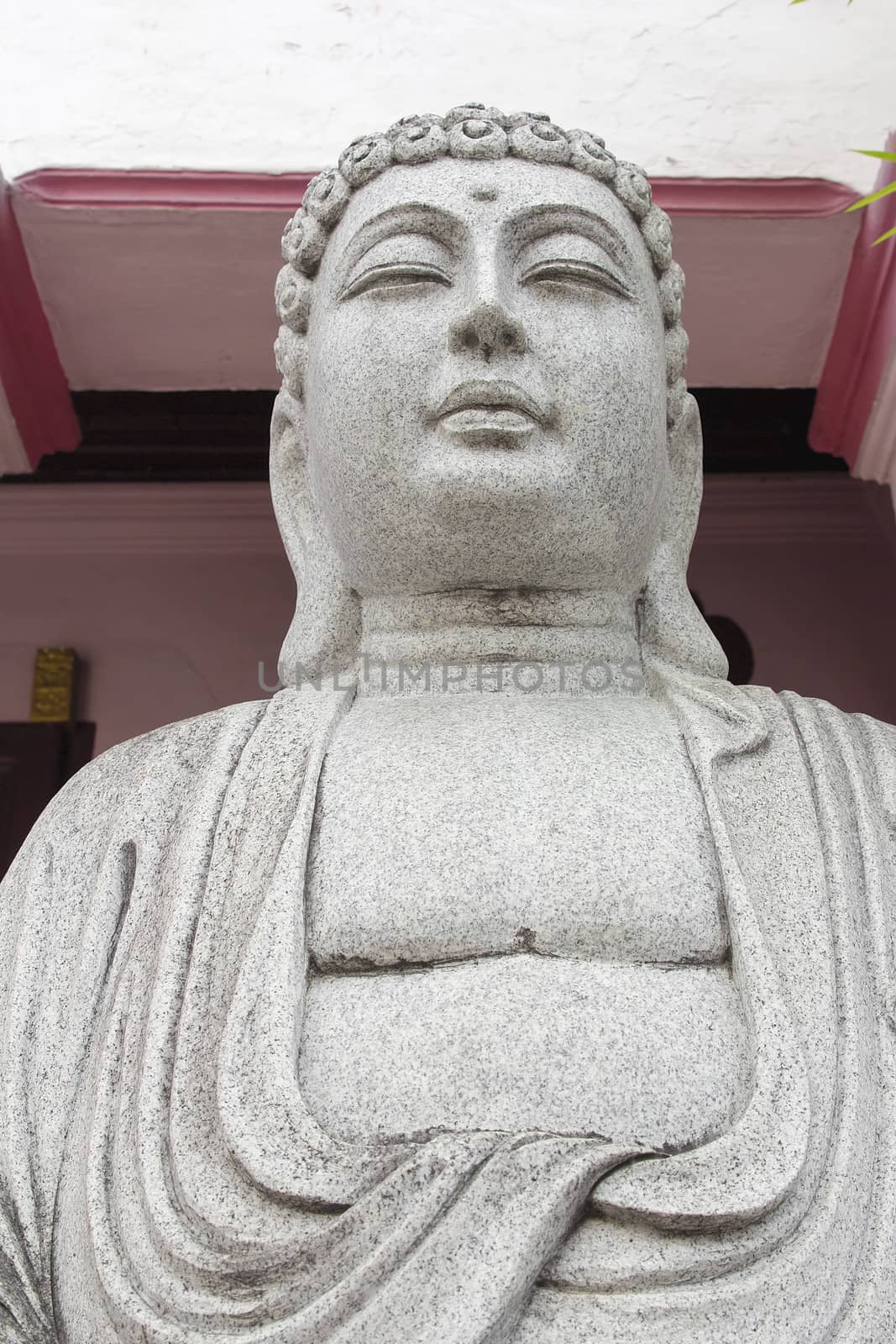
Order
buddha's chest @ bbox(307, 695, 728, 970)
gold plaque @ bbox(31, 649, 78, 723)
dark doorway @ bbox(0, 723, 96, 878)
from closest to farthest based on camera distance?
buddha's chest @ bbox(307, 695, 728, 970)
dark doorway @ bbox(0, 723, 96, 878)
gold plaque @ bbox(31, 649, 78, 723)

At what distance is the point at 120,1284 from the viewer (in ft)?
7.13

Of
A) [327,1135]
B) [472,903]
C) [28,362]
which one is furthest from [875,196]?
[28,362]

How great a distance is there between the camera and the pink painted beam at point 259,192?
4.33 m

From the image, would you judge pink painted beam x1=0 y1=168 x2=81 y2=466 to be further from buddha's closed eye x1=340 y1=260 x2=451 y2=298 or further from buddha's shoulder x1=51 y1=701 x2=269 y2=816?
buddha's shoulder x1=51 y1=701 x2=269 y2=816

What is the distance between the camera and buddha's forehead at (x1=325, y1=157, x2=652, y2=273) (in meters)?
3.13

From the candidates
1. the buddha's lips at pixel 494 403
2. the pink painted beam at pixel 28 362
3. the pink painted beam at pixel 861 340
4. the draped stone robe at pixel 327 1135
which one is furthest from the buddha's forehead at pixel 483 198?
the pink painted beam at pixel 28 362

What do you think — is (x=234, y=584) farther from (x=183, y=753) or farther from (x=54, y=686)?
(x=183, y=753)

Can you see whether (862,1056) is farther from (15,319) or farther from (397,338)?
(15,319)

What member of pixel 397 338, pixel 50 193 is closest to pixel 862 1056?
pixel 397 338

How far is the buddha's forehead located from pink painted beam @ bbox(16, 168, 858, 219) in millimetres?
1030

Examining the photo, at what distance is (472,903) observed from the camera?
249cm

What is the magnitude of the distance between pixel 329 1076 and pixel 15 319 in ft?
9.37

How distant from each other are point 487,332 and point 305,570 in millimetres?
699

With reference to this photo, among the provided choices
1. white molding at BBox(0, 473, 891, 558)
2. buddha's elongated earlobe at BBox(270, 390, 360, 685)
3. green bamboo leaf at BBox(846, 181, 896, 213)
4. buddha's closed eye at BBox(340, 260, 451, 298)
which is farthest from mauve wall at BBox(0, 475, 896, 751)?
buddha's closed eye at BBox(340, 260, 451, 298)
